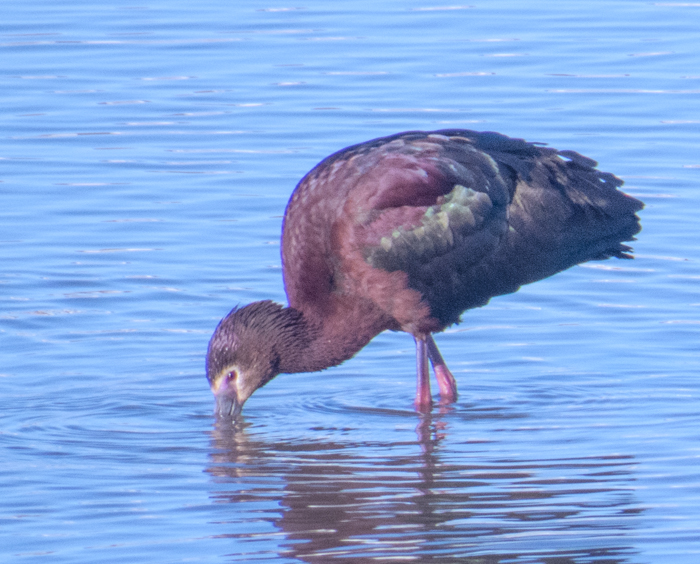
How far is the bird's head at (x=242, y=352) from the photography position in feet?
29.2

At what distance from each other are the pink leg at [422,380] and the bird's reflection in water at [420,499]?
0.86 ft

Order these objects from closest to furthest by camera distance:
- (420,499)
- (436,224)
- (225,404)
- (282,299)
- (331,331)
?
(420,499) < (225,404) < (331,331) < (436,224) < (282,299)

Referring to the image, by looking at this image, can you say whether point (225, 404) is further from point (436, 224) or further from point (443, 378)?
point (436, 224)

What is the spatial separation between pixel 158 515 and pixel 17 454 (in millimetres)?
1154

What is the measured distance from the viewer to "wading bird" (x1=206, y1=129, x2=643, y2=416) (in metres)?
8.92

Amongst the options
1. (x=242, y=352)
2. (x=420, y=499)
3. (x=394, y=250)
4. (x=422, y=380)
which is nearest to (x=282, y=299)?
(x=422, y=380)

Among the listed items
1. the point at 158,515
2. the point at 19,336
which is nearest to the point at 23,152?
the point at 19,336

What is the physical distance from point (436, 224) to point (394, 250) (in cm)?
34

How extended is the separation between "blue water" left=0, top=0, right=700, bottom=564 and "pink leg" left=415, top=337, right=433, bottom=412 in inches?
5.8

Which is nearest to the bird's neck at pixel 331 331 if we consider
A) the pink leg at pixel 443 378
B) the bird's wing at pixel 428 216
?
the bird's wing at pixel 428 216

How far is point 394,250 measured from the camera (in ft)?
Result: 29.4

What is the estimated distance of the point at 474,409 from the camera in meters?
9.21

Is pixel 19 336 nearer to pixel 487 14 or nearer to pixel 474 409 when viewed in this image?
pixel 474 409

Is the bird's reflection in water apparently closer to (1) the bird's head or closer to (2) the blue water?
(2) the blue water
